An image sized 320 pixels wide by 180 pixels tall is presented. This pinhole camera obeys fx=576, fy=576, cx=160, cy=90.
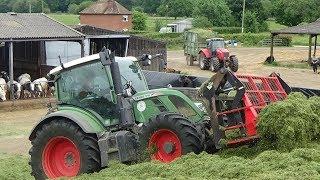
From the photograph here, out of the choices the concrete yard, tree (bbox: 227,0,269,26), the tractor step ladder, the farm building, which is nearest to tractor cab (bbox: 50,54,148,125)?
the tractor step ladder

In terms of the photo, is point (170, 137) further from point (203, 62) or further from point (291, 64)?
point (291, 64)

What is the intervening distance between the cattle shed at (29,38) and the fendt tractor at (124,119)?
1311cm

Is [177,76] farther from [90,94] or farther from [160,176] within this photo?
[160,176]

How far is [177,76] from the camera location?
14.4m

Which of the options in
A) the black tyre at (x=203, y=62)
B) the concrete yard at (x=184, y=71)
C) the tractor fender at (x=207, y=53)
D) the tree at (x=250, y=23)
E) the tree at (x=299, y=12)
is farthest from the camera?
the tree at (x=299, y=12)

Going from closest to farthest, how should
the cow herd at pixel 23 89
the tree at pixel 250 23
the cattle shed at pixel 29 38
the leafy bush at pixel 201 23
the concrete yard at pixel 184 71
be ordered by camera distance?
the concrete yard at pixel 184 71
the cow herd at pixel 23 89
the cattle shed at pixel 29 38
the leafy bush at pixel 201 23
the tree at pixel 250 23

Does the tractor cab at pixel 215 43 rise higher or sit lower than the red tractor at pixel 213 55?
higher

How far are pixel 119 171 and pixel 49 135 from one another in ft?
4.66

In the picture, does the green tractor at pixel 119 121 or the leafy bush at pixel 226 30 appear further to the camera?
the leafy bush at pixel 226 30

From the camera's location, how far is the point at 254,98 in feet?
28.9

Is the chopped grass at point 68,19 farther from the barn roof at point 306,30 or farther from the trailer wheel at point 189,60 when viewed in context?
the barn roof at point 306,30

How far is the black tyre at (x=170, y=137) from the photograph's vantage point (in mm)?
8125

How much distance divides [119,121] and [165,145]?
82 cm

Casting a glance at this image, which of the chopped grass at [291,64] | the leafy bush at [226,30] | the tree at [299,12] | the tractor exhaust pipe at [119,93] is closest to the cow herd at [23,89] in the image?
the tractor exhaust pipe at [119,93]
